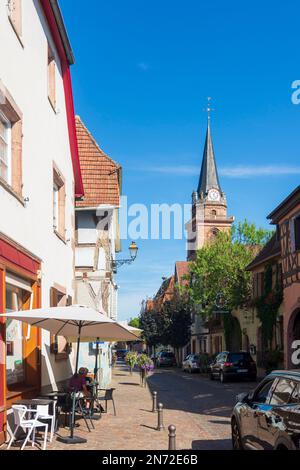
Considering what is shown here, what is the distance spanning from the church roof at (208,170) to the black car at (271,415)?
3352 inches

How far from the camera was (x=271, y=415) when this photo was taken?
7.91m

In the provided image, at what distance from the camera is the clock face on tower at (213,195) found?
96.1 metres

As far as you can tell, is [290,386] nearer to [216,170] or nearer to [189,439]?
[189,439]

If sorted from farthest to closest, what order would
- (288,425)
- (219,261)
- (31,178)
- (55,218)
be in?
(219,261)
(55,218)
(31,178)
(288,425)

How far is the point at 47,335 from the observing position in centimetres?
1491

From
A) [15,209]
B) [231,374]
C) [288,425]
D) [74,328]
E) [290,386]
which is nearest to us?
[288,425]

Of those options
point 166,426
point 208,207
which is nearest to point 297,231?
point 166,426

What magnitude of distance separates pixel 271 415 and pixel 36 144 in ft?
26.3

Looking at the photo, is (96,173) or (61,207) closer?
(61,207)

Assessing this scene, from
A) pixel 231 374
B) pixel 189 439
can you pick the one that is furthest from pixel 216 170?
pixel 189 439

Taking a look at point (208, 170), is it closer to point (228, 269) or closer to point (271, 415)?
point (228, 269)

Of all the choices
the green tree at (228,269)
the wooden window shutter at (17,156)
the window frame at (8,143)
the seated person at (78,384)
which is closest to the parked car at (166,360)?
the green tree at (228,269)

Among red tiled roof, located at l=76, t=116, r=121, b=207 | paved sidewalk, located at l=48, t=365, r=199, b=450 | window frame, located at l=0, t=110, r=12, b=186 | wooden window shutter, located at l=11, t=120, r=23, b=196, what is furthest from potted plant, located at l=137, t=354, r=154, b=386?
window frame, located at l=0, t=110, r=12, b=186

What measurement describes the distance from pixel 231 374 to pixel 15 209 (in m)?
23.2
